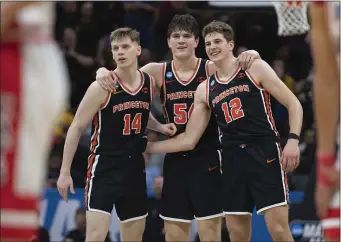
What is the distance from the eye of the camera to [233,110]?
7605 mm

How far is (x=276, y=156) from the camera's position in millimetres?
7551

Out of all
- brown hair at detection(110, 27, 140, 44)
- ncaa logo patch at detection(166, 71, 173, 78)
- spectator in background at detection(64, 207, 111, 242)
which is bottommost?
spectator in background at detection(64, 207, 111, 242)

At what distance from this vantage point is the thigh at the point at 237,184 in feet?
24.9

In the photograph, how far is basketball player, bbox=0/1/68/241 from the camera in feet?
14.6

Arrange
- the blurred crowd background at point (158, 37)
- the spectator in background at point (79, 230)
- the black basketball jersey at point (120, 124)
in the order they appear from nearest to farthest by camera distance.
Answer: the black basketball jersey at point (120, 124) → the spectator in background at point (79, 230) → the blurred crowd background at point (158, 37)

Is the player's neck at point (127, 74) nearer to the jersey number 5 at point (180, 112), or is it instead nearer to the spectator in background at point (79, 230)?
the jersey number 5 at point (180, 112)

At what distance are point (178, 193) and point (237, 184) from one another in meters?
0.70

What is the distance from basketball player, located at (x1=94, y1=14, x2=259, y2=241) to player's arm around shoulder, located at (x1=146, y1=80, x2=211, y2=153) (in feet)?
0.58

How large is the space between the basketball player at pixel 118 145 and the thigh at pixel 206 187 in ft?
1.77

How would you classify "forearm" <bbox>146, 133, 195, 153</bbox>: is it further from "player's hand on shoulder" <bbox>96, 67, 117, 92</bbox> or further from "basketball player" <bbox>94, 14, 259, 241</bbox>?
"player's hand on shoulder" <bbox>96, 67, 117, 92</bbox>

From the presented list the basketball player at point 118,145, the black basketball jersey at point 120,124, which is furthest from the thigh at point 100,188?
the black basketball jersey at point 120,124

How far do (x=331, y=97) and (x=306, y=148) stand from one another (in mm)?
7877

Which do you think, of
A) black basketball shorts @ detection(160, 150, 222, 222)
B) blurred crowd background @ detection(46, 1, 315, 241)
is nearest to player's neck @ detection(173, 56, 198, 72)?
black basketball shorts @ detection(160, 150, 222, 222)

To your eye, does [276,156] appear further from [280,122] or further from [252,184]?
[280,122]
